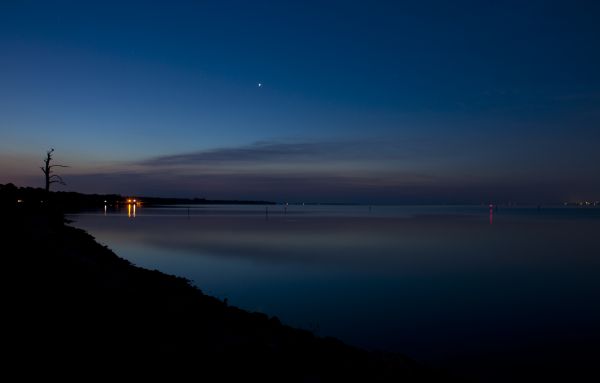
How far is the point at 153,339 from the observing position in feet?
30.6

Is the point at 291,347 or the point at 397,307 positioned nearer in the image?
the point at 291,347

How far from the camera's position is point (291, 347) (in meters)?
10.6

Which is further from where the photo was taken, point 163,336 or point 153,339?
point 163,336

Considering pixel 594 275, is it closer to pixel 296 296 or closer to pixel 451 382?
pixel 296 296

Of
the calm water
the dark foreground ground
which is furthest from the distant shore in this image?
the calm water

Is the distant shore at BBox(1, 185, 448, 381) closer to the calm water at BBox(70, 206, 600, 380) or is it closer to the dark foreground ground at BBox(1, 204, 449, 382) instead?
the dark foreground ground at BBox(1, 204, 449, 382)

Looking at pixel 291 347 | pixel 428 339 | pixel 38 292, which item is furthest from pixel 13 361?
pixel 428 339

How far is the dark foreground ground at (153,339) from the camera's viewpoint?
307 inches

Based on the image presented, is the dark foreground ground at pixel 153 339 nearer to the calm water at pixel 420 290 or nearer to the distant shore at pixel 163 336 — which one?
the distant shore at pixel 163 336

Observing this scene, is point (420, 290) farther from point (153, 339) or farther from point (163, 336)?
point (153, 339)

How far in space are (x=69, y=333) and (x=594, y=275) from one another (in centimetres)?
3118

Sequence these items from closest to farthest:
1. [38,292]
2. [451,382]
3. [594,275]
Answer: [451,382] → [38,292] → [594,275]

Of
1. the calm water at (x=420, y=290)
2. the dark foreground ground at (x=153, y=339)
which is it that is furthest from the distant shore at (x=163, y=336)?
the calm water at (x=420, y=290)

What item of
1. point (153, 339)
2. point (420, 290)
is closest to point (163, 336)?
point (153, 339)
